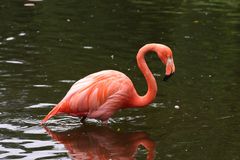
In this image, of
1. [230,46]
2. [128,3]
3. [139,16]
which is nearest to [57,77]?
[230,46]

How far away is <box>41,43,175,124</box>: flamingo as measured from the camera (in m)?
7.39

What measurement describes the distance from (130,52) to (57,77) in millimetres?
2452

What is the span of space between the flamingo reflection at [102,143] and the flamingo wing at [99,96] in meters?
0.23

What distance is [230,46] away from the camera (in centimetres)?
1223

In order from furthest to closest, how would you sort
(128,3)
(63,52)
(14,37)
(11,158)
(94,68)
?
1. (128,3)
2. (14,37)
3. (63,52)
4. (94,68)
5. (11,158)

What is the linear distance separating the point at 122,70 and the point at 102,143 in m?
3.21

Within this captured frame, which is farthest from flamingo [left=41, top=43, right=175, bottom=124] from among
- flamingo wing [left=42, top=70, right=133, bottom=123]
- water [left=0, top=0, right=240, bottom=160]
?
water [left=0, top=0, right=240, bottom=160]

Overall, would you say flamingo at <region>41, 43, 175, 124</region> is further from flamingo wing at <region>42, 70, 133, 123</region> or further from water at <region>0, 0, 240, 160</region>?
water at <region>0, 0, 240, 160</region>

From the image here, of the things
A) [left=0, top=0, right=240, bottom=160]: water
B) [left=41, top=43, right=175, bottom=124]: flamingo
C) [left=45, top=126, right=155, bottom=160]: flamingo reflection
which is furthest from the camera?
[left=41, top=43, right=175, bottom=124]: flamingo

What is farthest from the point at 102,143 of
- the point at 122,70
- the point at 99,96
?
the point at 122,70

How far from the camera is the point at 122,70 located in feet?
33.1

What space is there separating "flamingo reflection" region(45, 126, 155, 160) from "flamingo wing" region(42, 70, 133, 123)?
228 mm

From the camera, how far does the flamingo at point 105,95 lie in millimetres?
7387

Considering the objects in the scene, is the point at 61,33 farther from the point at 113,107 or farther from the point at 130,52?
the point at 113,107
